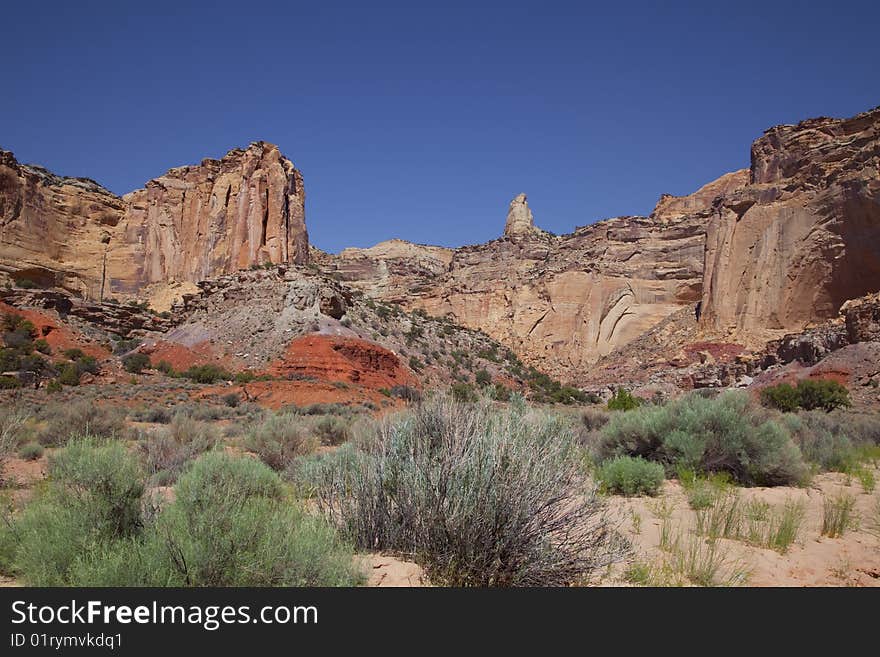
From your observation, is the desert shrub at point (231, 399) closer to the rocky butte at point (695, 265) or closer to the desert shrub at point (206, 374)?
the desert shrub at point (206, 374)

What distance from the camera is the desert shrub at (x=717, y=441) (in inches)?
291

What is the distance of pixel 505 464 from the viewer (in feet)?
12.1

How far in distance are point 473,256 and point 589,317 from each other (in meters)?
18.3

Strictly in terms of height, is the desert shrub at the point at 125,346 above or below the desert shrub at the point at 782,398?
above

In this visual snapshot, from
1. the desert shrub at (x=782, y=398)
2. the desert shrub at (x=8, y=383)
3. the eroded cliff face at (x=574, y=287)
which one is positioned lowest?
the desert shrub at (x=8, y=383)

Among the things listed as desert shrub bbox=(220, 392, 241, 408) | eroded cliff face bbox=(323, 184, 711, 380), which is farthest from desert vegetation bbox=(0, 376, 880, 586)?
eroded cliff face bbox=(323, 184, 711, 380)

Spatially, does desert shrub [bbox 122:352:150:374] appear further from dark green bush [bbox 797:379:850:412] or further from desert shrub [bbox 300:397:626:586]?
dark green bush [bbox 797:379:850:412]

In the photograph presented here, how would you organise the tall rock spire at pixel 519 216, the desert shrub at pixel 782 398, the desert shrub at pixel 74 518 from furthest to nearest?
the tall rock spire at pixel 519 216
the desert shrub at pixel 782 398
the desert shrub at pixel 74 518

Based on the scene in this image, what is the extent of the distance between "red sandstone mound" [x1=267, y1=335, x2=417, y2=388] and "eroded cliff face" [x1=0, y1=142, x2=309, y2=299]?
768 inches

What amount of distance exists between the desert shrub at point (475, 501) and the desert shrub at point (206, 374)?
82.2ft

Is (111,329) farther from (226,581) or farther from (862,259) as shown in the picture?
(862,259)

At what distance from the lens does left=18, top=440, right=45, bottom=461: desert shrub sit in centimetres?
872

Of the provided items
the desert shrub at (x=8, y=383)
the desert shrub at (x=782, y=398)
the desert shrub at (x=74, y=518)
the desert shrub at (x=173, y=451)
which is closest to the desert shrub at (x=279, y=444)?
the desert shrub at (x=173, y=451)

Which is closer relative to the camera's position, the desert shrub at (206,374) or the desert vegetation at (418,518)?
the desert vegetation at (418,518)
